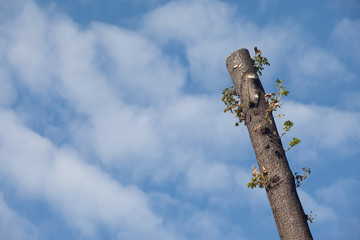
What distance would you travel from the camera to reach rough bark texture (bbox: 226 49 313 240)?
13.3 feet

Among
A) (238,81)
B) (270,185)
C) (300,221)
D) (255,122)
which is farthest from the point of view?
(238,81)

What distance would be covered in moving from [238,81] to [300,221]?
2211mm

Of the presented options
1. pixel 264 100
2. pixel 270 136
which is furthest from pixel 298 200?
pixel 264 100

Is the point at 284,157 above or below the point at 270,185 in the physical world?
above

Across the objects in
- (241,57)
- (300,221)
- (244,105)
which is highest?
(241,57)

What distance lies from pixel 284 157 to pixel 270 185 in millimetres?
441

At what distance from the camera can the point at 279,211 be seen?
4.14 metres

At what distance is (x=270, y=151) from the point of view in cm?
441

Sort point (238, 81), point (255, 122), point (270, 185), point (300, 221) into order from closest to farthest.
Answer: point (300, 221)
point (270, 185)
point (255, 122)
point (238, 81)

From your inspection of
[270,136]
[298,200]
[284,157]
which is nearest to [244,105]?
[270,136]

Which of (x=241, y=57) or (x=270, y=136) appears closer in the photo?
(x=270, y=136)

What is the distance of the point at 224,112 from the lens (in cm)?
515

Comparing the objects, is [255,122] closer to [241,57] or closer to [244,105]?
[244,105]

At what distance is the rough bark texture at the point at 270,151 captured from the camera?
13.3 ft
